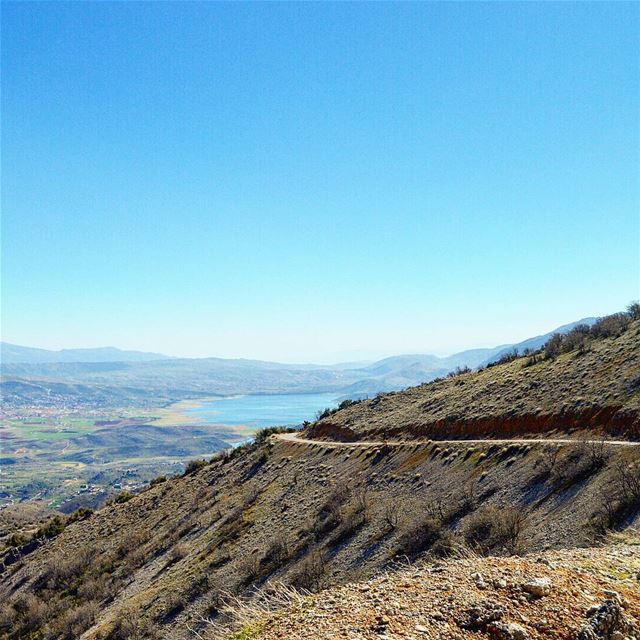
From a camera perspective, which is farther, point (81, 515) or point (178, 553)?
point (81, 515)

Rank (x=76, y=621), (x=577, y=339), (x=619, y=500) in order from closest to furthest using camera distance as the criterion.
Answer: (x=619, y=500) < (x=76, y=621) < (x=577, y=339)

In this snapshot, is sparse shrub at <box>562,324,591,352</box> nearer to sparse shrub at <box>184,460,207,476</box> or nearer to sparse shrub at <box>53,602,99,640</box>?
sparse shrub at <box>53,602,99,640</box>

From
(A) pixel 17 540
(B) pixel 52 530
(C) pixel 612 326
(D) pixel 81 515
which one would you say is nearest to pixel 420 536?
(C) pixel 612 326

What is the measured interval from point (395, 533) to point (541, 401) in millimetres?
10246

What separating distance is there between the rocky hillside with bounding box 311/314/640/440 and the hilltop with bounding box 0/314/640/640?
0.13 meters

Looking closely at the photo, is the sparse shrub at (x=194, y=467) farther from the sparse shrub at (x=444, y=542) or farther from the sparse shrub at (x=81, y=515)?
the sparse shrub at (x=444, y=542)

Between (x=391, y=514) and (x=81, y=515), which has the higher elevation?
(x=391, y=514)

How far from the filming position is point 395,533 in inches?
660

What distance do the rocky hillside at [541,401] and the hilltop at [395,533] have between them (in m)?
0.13

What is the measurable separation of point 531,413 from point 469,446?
3.13m

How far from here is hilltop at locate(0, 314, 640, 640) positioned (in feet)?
23.0

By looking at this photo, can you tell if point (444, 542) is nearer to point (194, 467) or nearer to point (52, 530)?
point (194, 467)

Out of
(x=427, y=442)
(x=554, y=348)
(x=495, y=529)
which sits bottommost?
(x=495, y=529)

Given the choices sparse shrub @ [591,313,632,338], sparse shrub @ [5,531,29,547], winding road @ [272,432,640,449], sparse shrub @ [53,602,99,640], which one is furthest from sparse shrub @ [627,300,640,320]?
sparse shrub @ [5,531,29,547]
